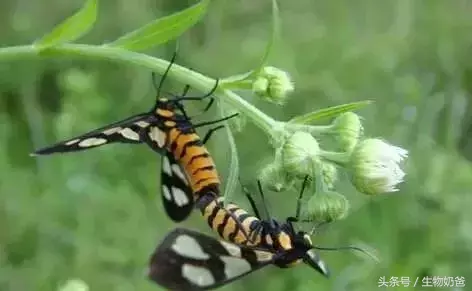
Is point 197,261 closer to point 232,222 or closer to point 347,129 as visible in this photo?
point 232,222

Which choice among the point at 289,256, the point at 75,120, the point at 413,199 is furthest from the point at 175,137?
the point at 75,120

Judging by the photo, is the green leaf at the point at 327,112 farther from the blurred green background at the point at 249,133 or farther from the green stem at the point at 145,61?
the blurred green background at the point at 249,133

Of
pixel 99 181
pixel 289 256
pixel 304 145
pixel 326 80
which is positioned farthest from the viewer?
pixel 326 80

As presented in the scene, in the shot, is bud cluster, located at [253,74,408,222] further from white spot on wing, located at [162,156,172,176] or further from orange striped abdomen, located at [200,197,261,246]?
white spot on wing, located at [162,156,172,176]

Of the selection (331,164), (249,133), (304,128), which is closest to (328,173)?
(331,164)

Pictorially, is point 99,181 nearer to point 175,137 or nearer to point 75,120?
point 75,120

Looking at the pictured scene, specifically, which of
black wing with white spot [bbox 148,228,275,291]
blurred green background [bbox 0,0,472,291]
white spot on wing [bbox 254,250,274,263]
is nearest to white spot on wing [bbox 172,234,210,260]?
black wing with white spot [bbox 148,228,275,291]

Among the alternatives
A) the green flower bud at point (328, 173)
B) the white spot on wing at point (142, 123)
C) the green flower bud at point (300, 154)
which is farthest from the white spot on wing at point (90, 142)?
the green flower bud at point (328, 173)
